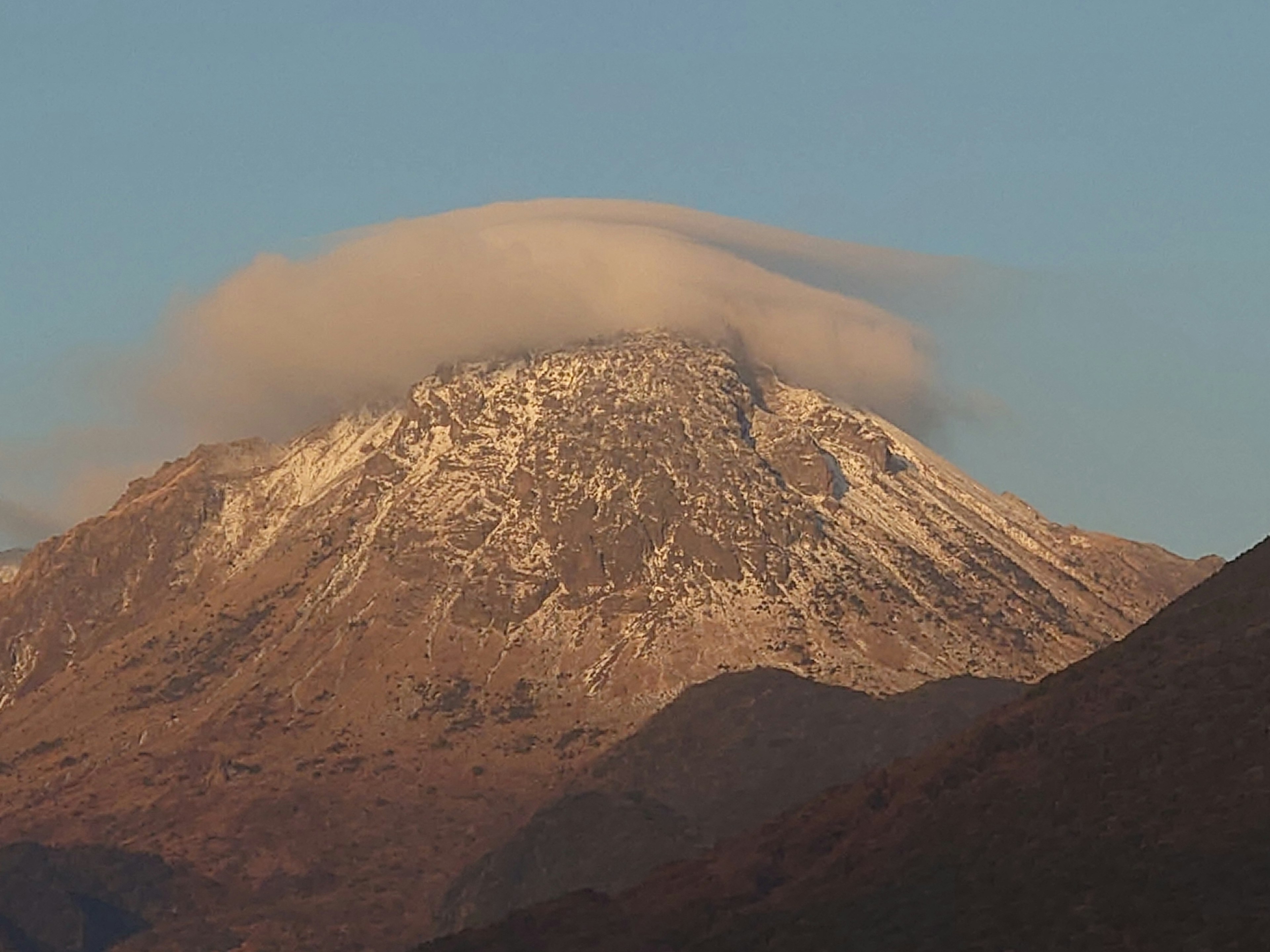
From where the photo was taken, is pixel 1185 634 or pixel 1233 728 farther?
pixel 1185 634

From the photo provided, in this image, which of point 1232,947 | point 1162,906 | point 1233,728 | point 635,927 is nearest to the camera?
point 1232,947

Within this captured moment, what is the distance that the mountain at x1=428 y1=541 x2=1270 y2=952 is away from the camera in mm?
146625

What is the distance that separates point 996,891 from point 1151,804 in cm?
1196

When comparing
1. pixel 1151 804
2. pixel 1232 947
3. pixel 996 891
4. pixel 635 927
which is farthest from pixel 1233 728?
pixel 635 927

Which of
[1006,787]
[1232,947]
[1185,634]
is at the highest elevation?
[1185,634]

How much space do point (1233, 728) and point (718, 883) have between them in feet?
135

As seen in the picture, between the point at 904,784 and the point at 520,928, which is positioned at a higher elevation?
the point at 904,784

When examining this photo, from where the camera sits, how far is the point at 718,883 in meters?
189

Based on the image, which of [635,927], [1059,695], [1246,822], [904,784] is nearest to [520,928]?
[635,927]

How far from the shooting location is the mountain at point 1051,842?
481ft

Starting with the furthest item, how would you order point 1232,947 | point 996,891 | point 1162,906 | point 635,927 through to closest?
point 635,927 → point 996,891 → point 1162,906 → point 1232,947

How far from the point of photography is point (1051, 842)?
6314 inches

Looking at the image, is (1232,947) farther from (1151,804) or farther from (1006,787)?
(1006,787)

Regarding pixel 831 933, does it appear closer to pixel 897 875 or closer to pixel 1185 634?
pixel 897 875
